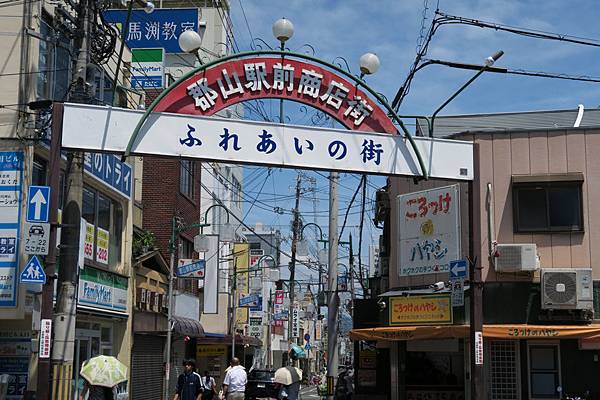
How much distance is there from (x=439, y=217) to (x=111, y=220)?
9.32 meters

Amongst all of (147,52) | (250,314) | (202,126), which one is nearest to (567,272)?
(202,126)

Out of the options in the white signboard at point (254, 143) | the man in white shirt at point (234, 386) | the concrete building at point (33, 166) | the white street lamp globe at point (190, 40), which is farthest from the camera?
the man in white shirt at point (234, 386)

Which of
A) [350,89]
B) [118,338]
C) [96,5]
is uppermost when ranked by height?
[96,5]

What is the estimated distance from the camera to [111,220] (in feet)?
73.6

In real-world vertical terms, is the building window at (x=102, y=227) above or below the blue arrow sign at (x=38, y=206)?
above

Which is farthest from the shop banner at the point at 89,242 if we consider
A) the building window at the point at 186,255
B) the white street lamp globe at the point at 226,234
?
the white street lamp globe at the point at 226,234

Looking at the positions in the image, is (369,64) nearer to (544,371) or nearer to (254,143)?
(254,143)

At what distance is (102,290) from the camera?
2041 cm

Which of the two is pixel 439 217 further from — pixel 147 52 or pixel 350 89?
pixel 147 52

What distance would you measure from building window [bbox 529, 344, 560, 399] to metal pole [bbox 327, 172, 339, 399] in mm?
5272

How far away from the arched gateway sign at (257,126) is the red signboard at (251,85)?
2 centimetres

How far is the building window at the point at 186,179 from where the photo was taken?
33031mm

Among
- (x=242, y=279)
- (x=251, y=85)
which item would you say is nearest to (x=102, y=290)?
(x=251, y=85)

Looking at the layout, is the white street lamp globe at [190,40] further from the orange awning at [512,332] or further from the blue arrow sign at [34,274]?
the orange awning at [512,332]
